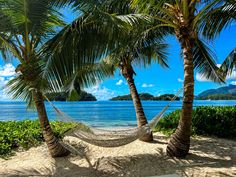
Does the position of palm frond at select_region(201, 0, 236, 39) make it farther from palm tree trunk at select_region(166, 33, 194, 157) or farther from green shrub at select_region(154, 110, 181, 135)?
green shrub at select_region(154, 110, 181, 135)

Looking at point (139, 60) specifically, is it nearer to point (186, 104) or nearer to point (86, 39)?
point (186, 104)

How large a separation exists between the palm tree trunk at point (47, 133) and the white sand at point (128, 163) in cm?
12

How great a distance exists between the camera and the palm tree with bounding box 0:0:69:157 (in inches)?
118

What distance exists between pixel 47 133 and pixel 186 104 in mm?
2089

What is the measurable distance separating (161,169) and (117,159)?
745 mm

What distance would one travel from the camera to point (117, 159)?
12.5ft

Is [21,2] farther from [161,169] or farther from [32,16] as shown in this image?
[161,169]

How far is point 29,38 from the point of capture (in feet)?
11.4

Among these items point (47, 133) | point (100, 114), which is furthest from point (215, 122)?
point (100, 114)

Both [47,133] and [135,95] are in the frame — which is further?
[135,95]

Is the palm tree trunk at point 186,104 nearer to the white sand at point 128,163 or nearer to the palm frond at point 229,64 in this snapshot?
the white sand at point 128,163

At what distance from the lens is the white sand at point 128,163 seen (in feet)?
10.7

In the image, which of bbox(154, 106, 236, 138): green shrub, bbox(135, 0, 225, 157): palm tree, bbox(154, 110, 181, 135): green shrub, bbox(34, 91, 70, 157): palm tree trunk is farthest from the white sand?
bbox(154, 110, 181, 135): green shrub

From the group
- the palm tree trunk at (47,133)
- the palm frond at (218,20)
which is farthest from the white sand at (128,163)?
the palm frond at (218,20)
